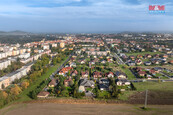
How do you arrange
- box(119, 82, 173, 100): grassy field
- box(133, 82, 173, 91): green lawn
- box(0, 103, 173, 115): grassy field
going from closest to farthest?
box(0, 103, 173, 115): grassy field, box(119, 82, 173, 100): grassy field, box(133, 82, 173, 91): green lawn

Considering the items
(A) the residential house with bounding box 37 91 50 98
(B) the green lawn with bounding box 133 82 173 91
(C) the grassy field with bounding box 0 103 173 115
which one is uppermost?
(B) the green lawn with bounding box 133 82 173 91

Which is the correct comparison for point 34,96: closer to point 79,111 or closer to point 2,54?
point 79,111

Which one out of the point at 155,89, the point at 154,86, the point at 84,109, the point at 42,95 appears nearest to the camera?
the point at 84,109

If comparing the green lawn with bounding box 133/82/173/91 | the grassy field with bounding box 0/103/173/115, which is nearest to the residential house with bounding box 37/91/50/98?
the grassy field with bounding box 0/103/173/115

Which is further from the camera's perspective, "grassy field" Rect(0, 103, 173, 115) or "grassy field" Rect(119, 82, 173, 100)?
"grassy field" Rect(119, 82, 173, 100)

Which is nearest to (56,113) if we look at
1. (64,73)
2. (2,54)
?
(64,73)

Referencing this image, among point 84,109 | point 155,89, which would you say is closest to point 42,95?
point 84,109

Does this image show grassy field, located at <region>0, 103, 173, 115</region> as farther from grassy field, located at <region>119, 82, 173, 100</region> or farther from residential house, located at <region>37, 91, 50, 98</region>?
grassy field, located at <region>119, 82, 173, 100</region>

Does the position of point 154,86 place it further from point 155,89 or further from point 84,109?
point 84,109

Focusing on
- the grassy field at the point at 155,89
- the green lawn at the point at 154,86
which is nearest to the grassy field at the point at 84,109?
the grassy field at the point at 155,89
